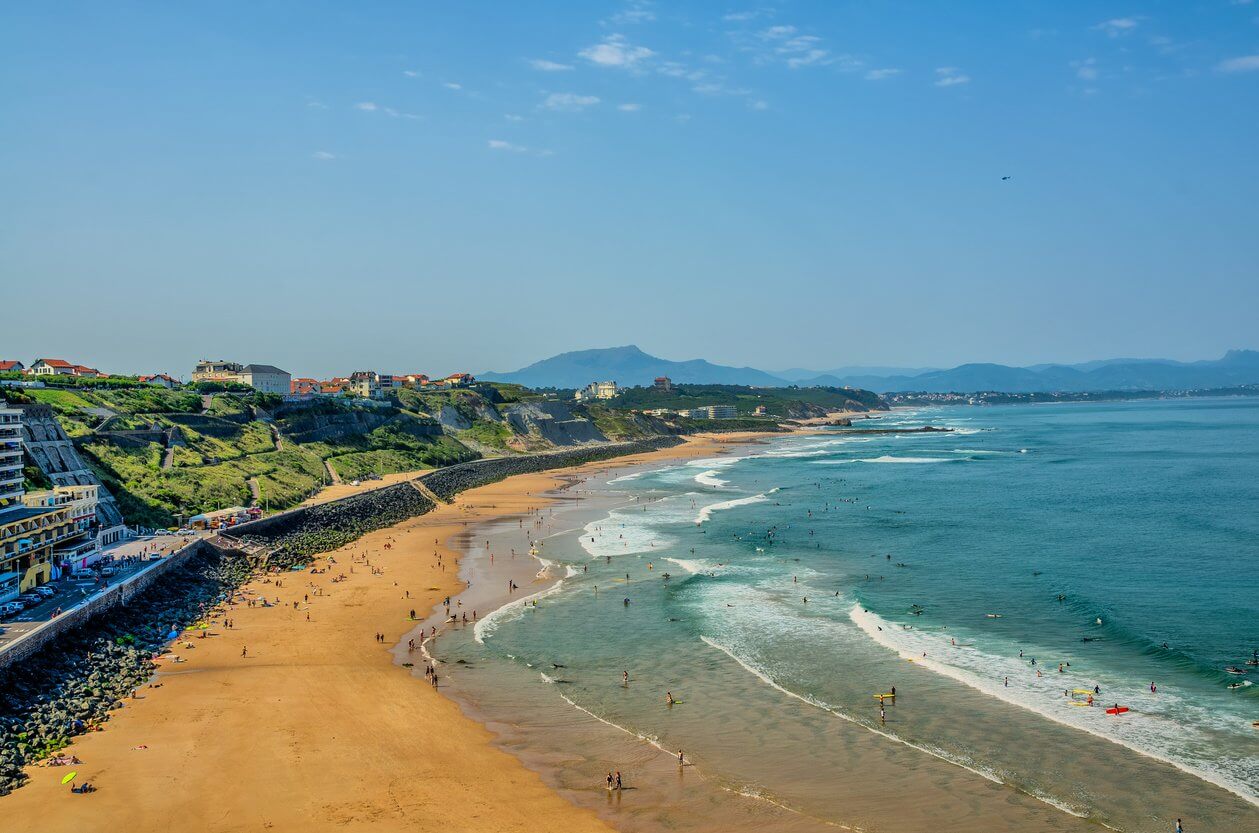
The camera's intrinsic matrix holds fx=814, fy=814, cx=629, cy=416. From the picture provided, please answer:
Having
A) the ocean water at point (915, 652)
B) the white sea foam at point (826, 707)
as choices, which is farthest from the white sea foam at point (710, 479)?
the white sea foam at point (826, 707)

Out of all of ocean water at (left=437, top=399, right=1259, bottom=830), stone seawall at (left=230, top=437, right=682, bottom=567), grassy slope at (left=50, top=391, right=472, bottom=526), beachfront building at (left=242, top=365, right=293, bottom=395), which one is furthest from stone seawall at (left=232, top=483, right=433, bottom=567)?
beachfront building at (left=242, top=365, right=293, bottom=395)

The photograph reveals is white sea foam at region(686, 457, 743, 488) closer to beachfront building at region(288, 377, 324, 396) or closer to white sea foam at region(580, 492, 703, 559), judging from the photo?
white sea foam at region(580, 492, 703, 559)

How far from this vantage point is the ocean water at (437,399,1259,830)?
1024 inches

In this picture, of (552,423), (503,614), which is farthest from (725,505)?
(552,423)

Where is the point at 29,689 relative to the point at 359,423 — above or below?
below

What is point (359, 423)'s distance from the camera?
108 metres

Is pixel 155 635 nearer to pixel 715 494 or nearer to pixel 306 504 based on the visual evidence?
pixel 306 504

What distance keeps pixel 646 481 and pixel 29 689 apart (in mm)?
83564

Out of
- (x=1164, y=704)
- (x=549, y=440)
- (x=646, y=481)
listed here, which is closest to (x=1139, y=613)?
(x=1164, y=704)

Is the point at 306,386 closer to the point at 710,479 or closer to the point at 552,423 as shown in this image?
the point at 552,423

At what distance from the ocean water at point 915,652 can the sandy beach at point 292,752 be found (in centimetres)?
277

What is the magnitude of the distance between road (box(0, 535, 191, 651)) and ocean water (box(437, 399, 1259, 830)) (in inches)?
656

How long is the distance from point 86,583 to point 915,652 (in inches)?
1585

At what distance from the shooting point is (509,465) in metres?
120
